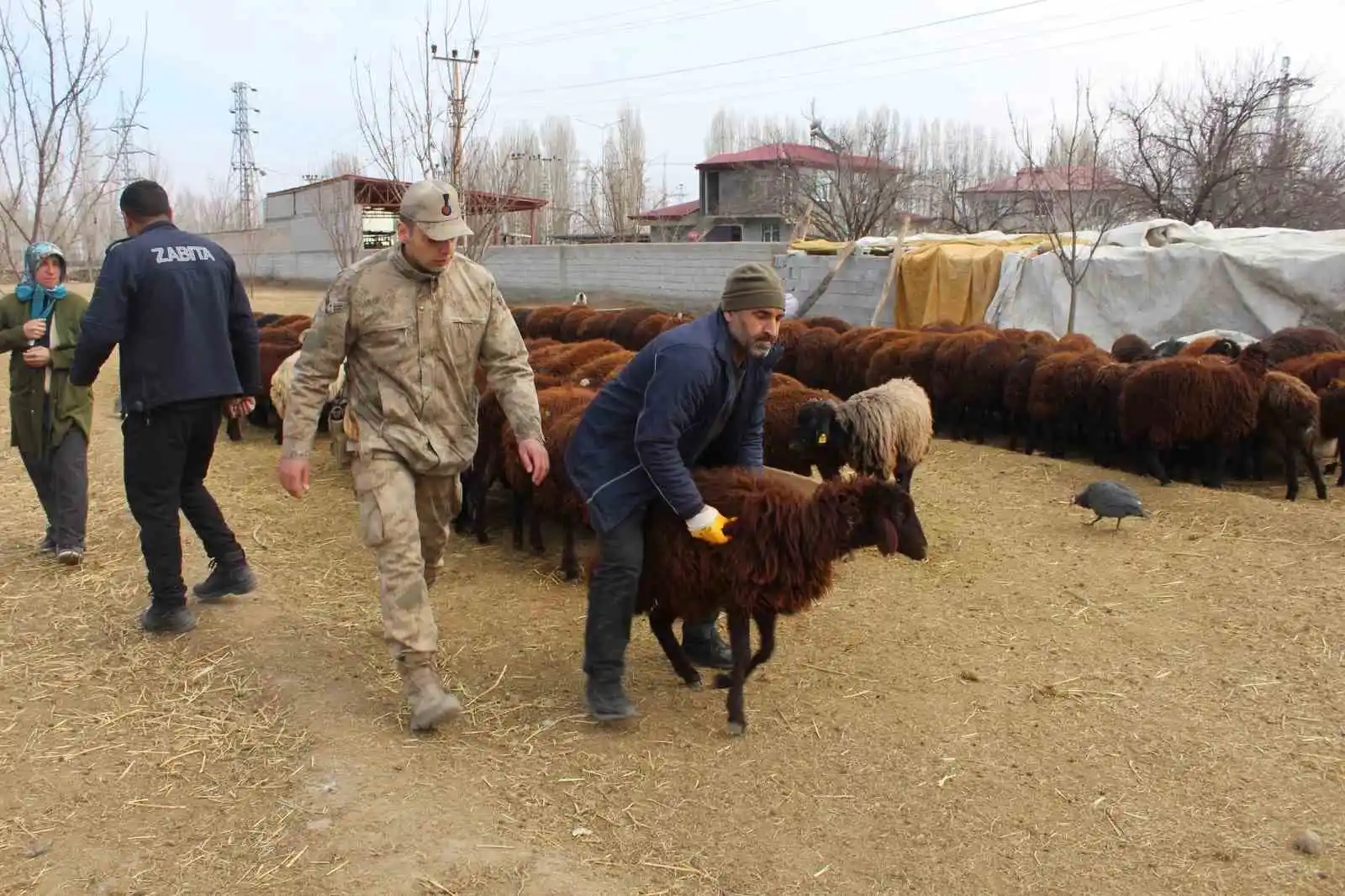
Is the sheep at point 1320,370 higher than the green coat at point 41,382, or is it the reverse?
the green coat at point 41,382

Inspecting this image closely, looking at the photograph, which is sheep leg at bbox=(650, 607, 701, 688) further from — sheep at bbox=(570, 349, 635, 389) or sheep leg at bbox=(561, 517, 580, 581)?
sheep at bbox=(570, 349, 635, 389)

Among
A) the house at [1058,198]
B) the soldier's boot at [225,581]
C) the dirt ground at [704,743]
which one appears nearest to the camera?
the dirt ground at [704,743]

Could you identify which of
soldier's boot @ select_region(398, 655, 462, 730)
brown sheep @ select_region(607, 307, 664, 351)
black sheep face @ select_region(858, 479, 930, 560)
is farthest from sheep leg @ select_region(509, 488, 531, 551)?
brown sheep @ select_region(607, 307, 664, 351)

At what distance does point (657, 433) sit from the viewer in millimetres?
3859

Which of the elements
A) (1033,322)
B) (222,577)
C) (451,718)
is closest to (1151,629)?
(451,718)

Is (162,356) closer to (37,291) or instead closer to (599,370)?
(37,291)

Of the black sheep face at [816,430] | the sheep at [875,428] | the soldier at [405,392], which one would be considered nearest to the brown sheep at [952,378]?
the sheep at [875,428]

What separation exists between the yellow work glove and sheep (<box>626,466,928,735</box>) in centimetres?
20

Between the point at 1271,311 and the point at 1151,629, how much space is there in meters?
12.4

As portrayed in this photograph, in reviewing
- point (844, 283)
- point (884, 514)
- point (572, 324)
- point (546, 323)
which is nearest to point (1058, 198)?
point (844, 283)

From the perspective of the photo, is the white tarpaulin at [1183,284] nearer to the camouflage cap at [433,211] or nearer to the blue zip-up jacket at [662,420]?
the blue zip-up jacket at [662,420]

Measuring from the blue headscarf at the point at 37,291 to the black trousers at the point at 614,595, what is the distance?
4.21 meters

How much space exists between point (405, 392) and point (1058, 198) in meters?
19.7

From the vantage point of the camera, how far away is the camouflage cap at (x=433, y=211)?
13.1 ft
